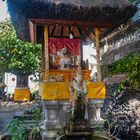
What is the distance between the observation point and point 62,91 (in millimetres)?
9562

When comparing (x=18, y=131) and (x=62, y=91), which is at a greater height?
(x=62, y=91)

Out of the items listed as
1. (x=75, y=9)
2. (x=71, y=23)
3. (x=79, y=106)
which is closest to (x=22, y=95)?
(x=71, y=23)

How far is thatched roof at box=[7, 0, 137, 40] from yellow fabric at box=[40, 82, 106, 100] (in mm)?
1916

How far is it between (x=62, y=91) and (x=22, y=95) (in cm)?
1662

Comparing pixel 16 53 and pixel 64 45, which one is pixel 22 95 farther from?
pixel 64 45

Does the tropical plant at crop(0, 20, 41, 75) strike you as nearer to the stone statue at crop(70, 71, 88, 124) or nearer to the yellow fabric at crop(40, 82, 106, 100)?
the yellow fabric at crop(40, 82, 106, 100)

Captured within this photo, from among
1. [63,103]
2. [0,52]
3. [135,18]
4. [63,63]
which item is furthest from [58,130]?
[0,52]

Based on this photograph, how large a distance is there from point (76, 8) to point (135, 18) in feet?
17.6

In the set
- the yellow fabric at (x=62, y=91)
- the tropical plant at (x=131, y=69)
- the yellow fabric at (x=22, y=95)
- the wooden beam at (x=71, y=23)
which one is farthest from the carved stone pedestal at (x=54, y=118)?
the yellow fabric at (x=22, y=95)

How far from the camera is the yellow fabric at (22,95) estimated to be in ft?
84.2

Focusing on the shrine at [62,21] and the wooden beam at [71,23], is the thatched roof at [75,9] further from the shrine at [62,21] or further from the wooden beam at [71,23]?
the wooden beam at [71,23]

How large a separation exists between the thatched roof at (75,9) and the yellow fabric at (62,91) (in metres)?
1.92

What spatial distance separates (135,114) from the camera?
10.0 m

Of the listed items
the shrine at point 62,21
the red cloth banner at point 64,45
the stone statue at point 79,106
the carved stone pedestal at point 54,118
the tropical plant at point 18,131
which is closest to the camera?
the stone statue at point 79,106
